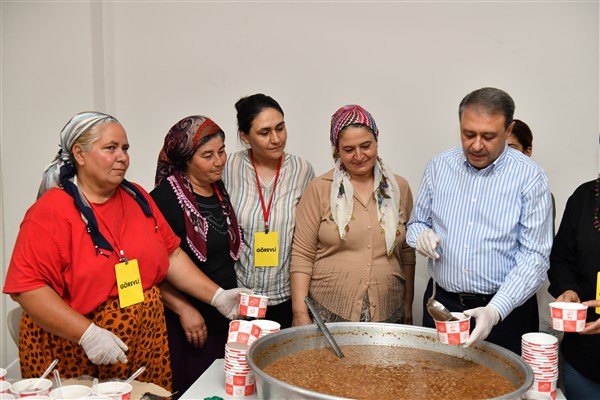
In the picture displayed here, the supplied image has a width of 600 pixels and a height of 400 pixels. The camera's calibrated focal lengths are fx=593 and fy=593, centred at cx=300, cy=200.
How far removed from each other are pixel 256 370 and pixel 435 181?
3.91 feet

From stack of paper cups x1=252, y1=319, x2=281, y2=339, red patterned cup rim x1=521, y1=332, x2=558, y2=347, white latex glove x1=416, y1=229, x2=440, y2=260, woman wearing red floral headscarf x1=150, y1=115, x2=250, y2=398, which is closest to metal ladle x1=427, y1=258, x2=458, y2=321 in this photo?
red patterned cup rim x1=521, y1=332, x2=558, y2=347

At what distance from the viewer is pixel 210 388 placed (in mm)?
1865

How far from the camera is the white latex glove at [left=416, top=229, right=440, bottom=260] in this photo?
2127 millimetres

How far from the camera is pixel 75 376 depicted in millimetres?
2066

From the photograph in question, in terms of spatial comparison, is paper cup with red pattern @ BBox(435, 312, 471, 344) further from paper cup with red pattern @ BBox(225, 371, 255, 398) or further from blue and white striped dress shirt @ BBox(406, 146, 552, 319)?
paper cup with red pattern @ BBox(225, 371, 255, 398)

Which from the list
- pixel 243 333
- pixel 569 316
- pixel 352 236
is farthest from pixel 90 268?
pixel 569 316

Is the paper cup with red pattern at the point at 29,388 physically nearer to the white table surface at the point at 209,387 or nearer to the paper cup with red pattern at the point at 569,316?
the white table surface at the point at 209,387

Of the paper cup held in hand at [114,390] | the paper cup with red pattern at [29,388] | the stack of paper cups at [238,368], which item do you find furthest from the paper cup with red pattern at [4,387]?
the stack of paper cups at [238,368]

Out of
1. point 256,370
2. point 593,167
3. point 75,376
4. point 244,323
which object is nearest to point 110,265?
point 75,376

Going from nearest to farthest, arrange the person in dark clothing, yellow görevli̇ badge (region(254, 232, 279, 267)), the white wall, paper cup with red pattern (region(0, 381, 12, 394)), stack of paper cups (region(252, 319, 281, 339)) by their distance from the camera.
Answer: paper cup with red pattern (region(0, 381, 12, 394)), stack of paper cups (region(252, 319, 281, 339)), the person in dark clothing, yellow görevli̇ badge (region(254, 232, 279, 267)), the white wall

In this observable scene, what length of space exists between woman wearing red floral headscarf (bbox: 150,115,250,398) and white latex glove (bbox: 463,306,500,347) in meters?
1.20

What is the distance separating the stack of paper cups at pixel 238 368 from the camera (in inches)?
69.0

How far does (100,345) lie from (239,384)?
1.66 ft

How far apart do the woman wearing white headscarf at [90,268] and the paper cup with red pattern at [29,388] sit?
30 centimetres
